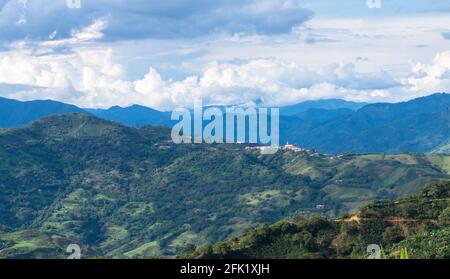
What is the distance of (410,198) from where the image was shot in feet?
370

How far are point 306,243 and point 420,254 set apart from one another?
91.5ft

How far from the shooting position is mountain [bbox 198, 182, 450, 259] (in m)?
92.4

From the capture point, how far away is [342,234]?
318 ft

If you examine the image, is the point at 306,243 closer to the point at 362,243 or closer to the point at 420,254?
the point at 362,243

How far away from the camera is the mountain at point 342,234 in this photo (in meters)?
92.4

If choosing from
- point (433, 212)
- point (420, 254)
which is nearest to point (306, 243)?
point (433, 212)
